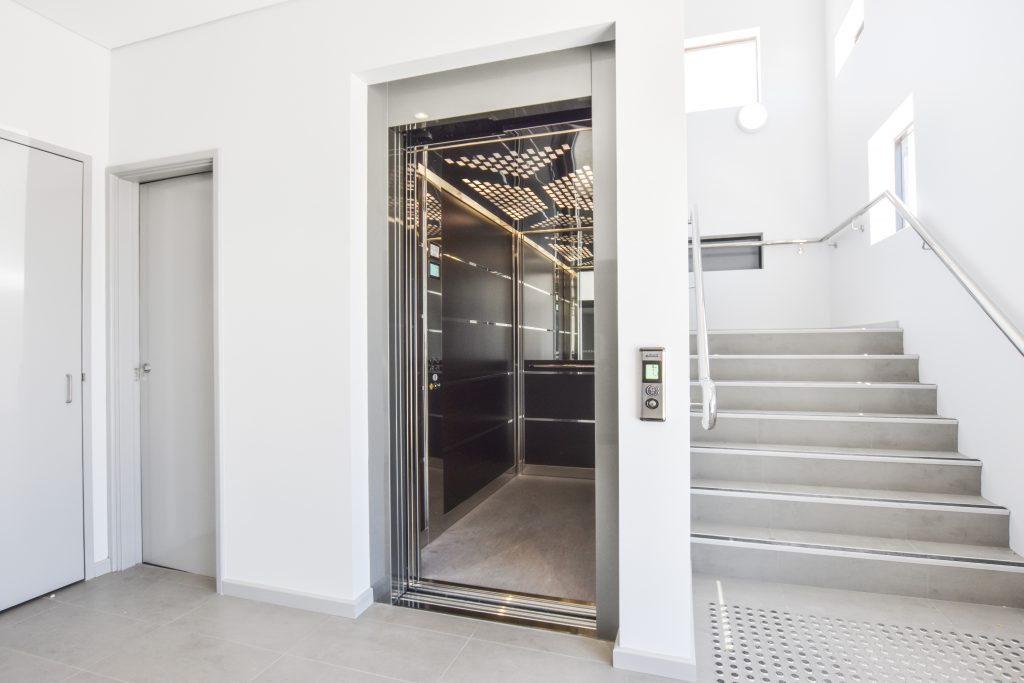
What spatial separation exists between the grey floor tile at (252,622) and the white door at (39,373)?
914 mm

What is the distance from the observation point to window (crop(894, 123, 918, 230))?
3729 mm

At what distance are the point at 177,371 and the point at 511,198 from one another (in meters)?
2.64

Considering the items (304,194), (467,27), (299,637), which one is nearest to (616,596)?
(299,637)

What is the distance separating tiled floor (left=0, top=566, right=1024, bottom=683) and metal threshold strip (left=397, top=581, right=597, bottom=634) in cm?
8

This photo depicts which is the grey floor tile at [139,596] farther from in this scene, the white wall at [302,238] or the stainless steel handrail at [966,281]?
the stainless steel handrail at [966,281]

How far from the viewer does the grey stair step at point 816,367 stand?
136 inches

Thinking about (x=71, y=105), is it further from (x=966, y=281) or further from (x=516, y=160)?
(x=966, y=281)

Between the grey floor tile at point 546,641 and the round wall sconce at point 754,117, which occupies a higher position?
the round wall sconce at point 754,117

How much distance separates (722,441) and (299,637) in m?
2.59

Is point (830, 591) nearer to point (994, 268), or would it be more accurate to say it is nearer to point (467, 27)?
point (994, 268)

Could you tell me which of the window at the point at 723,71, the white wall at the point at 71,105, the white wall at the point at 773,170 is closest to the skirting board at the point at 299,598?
the white wall at the point at 71,105

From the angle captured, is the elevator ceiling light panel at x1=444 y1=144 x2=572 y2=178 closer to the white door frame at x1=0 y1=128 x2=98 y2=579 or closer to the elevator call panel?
the elevator call panel

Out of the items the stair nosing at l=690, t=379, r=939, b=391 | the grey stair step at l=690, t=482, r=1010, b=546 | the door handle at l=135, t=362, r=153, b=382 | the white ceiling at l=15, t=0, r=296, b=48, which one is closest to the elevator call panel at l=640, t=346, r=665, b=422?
the grey stair step at l=690, t=482, r=1010, b=546

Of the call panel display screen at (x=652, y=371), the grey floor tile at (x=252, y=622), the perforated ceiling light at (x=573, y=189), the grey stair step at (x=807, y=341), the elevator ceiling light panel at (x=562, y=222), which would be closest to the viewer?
the call panel display screen at (x=652, y=371)
